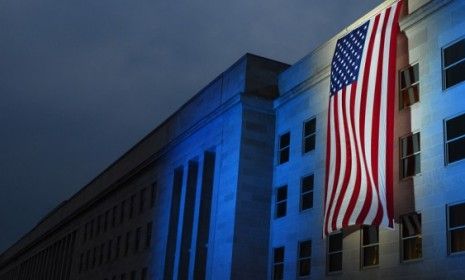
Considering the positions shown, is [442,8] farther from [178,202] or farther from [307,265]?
[178,202]

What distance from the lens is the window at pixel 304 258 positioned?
33406 mm

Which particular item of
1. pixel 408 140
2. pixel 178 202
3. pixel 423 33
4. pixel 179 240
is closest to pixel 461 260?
pixel 408 140

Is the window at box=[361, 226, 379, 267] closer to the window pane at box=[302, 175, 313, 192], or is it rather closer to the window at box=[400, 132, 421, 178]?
the window at box=[400, 132, 421, 178]

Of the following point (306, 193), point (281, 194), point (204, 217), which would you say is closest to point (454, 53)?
point (306, 193)

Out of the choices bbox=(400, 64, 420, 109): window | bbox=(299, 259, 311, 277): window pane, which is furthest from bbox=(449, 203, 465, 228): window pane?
bbox=(299, 259, 311, 277): window pane

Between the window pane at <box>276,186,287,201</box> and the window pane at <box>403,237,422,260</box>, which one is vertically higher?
the window pane at <box>276,186,287,201</box>

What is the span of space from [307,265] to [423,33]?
12627 millimetres

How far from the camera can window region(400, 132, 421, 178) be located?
27281 mm

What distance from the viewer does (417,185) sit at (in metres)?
26.8

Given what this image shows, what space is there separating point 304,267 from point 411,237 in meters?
8.27

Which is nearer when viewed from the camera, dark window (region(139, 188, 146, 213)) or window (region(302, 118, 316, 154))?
window (region(302, 118, 316, 154))

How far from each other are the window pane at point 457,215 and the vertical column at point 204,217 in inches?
780

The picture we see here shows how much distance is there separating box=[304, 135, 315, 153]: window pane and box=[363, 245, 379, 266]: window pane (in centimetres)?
778

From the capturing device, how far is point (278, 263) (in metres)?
36.3
